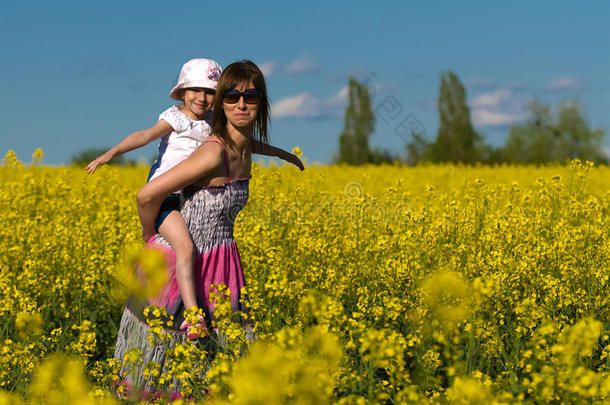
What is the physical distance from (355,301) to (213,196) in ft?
6.77

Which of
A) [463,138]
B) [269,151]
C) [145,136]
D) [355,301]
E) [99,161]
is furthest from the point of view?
[463,138]

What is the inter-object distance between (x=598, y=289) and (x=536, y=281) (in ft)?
1.67

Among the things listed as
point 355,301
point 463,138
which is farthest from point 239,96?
point 463,138

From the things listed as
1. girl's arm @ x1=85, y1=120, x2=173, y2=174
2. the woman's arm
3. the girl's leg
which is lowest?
the girl's leg

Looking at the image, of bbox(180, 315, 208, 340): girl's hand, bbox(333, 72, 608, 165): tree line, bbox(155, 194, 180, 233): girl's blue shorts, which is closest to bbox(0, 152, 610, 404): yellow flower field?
bbox(180, 315, 208, 340): girl's hand

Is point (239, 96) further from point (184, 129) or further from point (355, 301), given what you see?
point (355, 301)

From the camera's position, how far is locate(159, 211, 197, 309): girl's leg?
300 centimetres

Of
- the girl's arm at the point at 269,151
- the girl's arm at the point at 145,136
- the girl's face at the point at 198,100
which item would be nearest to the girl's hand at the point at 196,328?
the girl's arm at the point at 269,151

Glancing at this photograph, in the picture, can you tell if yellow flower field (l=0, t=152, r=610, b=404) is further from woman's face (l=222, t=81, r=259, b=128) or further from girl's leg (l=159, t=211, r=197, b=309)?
woman's face (l=222, t=81, r=259, b=128)

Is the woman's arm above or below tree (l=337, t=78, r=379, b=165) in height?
below

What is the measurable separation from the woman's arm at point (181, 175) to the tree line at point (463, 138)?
18.1 meters

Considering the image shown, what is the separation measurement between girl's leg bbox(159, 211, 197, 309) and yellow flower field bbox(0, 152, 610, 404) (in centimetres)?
24

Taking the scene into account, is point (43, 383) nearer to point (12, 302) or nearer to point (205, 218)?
point (205, 218)

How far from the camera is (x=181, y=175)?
293cm
